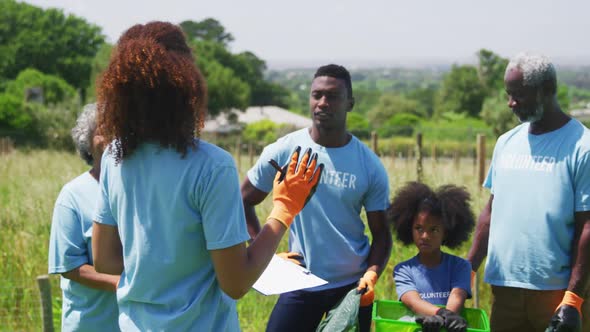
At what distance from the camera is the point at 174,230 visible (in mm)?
2348

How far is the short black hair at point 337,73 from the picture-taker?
154 inches

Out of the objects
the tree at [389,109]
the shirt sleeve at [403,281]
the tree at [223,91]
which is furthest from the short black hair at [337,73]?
the tree at [389,109]

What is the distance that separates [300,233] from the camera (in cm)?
389

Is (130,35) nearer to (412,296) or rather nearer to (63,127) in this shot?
(412,296)

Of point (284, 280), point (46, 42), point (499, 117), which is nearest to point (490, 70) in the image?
point (499, 117)

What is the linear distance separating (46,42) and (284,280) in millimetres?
61309

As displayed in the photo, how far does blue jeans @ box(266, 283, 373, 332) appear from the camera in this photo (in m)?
3.82

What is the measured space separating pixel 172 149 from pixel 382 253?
1.78 metres

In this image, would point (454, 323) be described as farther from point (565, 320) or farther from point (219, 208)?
point (219, 208)

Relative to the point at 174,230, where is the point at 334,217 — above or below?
below

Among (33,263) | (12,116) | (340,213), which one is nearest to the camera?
(340,213)

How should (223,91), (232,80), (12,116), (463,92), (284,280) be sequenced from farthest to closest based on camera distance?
1. (463,92)
2. (232,80)
3. (223,91)
4. (12,116)
5. (284,280)

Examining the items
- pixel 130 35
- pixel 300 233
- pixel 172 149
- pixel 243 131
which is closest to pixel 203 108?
pixel 172 149

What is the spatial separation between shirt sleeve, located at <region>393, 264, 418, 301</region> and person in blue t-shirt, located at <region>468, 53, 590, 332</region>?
0.42 metres
